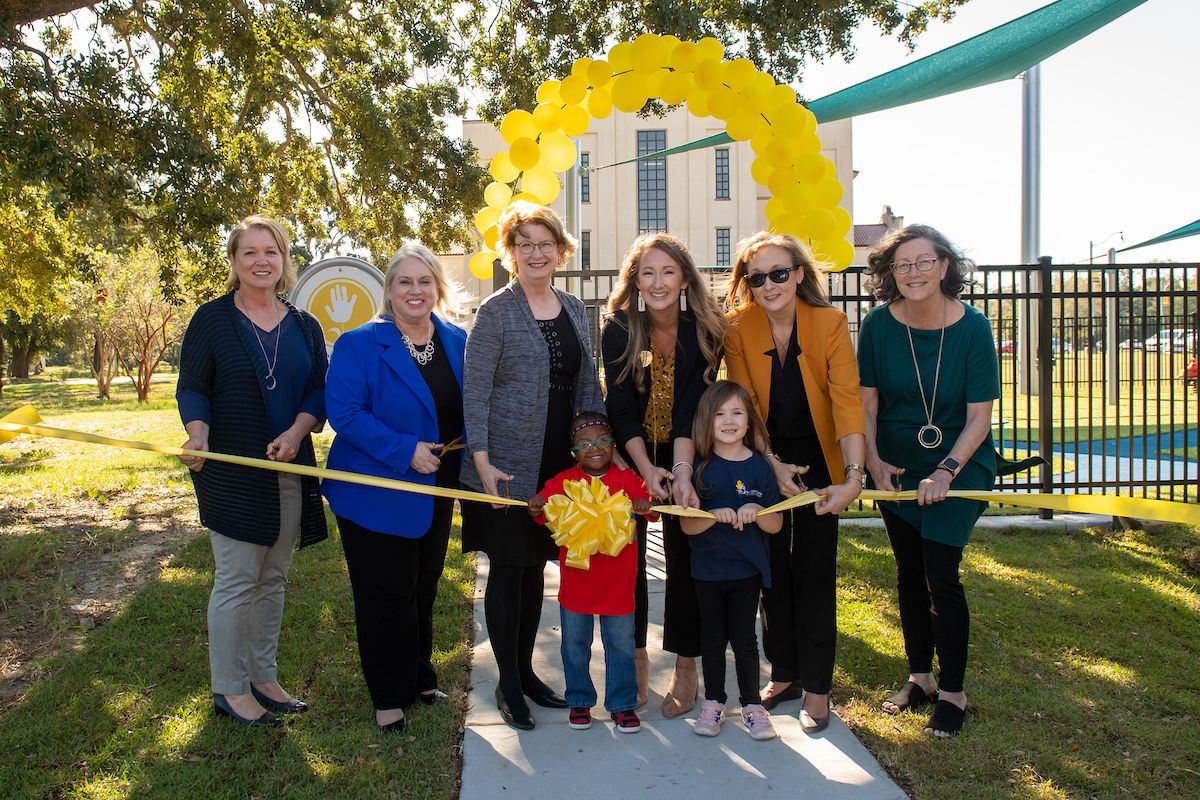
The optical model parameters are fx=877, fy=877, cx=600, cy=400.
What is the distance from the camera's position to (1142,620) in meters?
5.43

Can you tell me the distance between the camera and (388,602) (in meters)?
3.79

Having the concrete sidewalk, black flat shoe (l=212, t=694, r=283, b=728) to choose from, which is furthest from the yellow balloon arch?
black flat shoe (l=212, t=694, r=283, b=728)

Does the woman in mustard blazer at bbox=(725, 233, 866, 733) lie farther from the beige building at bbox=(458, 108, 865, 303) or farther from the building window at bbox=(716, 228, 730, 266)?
the building window at bbox=(716, 228, 730, 266)

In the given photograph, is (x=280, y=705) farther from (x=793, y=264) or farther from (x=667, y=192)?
(x=667, y=192)

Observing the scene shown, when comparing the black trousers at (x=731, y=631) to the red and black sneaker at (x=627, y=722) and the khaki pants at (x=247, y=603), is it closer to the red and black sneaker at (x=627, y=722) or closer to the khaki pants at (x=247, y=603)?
the red and black sneaker at (x=627, y=722)

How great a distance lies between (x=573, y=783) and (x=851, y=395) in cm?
191

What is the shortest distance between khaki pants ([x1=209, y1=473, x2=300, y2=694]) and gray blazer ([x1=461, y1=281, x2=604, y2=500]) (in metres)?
0.92

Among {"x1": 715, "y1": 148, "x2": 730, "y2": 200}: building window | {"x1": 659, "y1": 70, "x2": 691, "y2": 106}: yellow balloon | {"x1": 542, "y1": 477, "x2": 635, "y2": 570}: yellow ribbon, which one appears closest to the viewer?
{"x1": 542, "y1": 477, "x2": 635, "y2": 570}: yellow ribbon

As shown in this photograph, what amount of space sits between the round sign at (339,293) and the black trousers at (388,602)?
3.05m

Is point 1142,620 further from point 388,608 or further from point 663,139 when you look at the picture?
point 663,139

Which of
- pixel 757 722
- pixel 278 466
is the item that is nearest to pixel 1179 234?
pixel 757 722

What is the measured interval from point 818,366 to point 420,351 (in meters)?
1.73

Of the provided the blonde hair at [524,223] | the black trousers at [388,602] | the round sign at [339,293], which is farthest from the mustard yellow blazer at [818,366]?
the round sign at [339,293]

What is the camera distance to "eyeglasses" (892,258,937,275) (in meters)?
3.73
